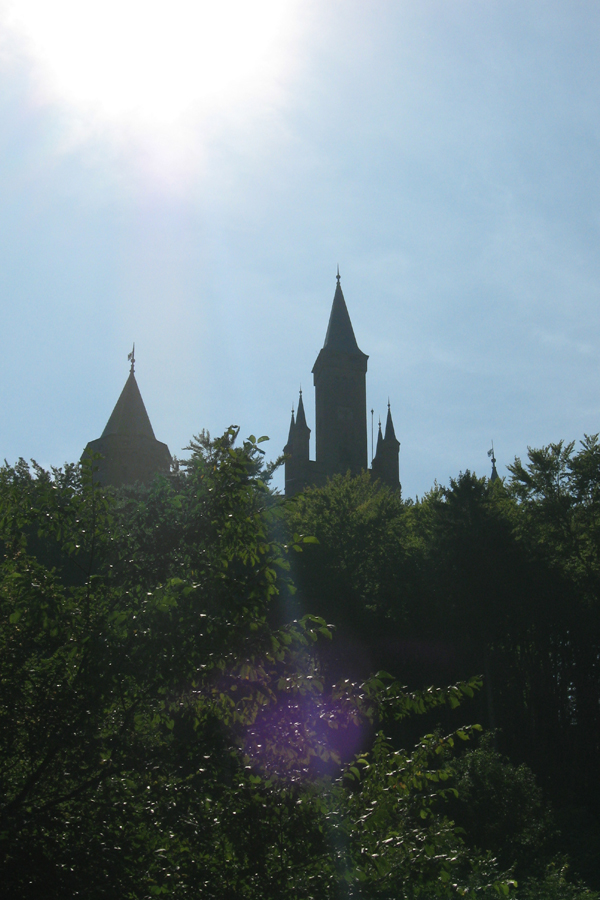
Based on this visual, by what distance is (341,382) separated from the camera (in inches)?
2564

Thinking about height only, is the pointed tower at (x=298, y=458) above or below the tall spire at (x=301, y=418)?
below

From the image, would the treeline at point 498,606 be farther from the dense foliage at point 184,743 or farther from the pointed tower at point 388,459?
the pointed tower at point 388,459

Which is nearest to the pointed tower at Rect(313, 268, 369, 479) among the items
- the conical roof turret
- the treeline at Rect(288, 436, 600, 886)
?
the conical roof turret

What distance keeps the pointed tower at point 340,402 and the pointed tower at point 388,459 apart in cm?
120

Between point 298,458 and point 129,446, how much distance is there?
17.3 metres

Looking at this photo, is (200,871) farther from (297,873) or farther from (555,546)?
(555,546)

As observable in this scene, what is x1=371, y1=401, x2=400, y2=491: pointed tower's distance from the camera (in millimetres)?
61344

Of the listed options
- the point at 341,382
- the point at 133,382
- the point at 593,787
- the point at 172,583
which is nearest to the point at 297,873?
the point at 172,583

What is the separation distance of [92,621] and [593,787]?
23.1 m

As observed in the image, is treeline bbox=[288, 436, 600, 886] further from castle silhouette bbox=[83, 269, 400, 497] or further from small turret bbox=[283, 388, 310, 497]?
small turret bbox=[283, 388, 310, 497]

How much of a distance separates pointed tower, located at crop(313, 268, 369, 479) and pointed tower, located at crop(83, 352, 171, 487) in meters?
18.2

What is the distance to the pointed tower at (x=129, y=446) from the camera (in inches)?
1743

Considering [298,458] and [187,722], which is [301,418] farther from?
[187,722]

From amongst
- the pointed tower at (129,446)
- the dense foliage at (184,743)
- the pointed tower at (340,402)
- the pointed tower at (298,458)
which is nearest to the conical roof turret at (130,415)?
the pointed tower at (129,446)
